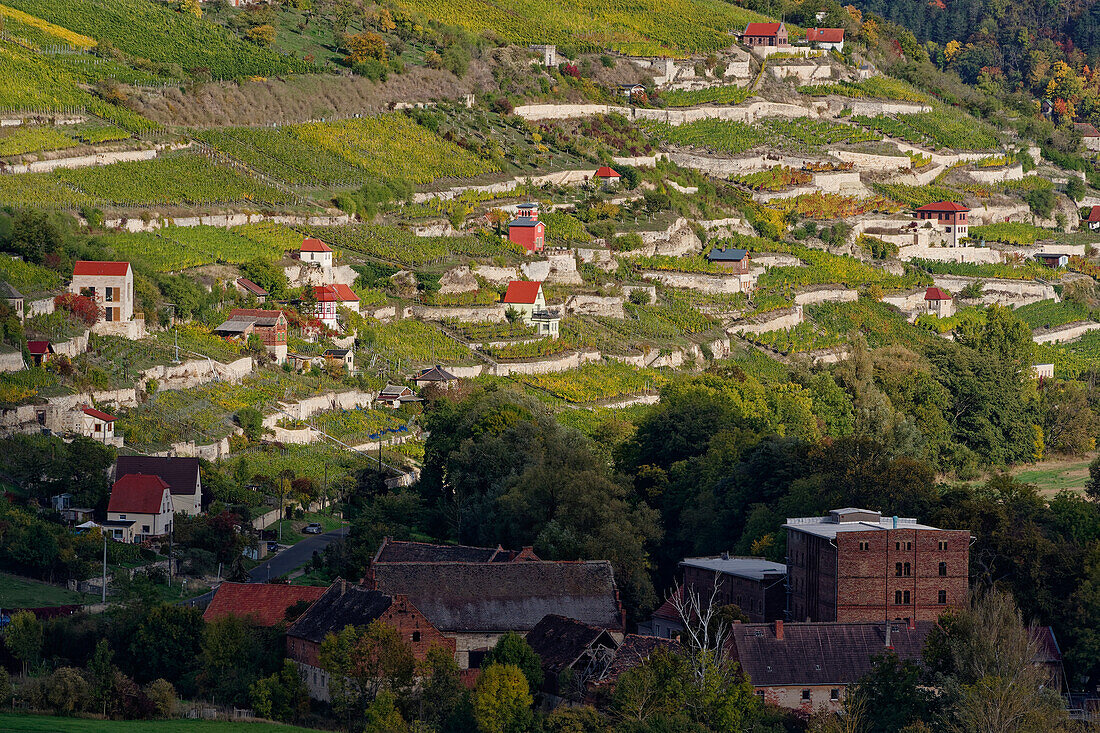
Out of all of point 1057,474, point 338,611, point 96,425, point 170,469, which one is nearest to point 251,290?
point 96,425

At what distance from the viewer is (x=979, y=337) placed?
364 feet

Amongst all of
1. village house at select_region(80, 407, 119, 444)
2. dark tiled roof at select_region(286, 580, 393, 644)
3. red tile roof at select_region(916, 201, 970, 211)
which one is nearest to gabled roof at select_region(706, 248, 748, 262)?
red tile roof at select_region(916, 201, 970, 211)

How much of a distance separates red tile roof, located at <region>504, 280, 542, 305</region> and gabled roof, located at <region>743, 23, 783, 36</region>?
61293 millimetres

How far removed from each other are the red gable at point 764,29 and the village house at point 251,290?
73.8 meters

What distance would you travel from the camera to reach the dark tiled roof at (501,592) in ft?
192

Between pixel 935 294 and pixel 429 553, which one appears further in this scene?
pixel 935 294

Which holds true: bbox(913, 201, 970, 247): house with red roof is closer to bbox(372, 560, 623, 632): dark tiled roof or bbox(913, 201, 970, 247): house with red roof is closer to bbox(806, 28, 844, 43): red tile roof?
bbox(806, 28, 844, 43): red tile roof

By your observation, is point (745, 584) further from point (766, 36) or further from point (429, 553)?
point (766, 36)

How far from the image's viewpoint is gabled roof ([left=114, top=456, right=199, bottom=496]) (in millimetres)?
68188

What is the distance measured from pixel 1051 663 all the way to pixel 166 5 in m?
90.2

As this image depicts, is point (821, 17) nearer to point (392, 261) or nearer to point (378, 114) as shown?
point (378, 114)

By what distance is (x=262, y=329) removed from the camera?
8494 cm

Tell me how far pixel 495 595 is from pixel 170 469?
596 inches

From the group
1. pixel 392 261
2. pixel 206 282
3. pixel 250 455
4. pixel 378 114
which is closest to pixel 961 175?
pixel 378 114
